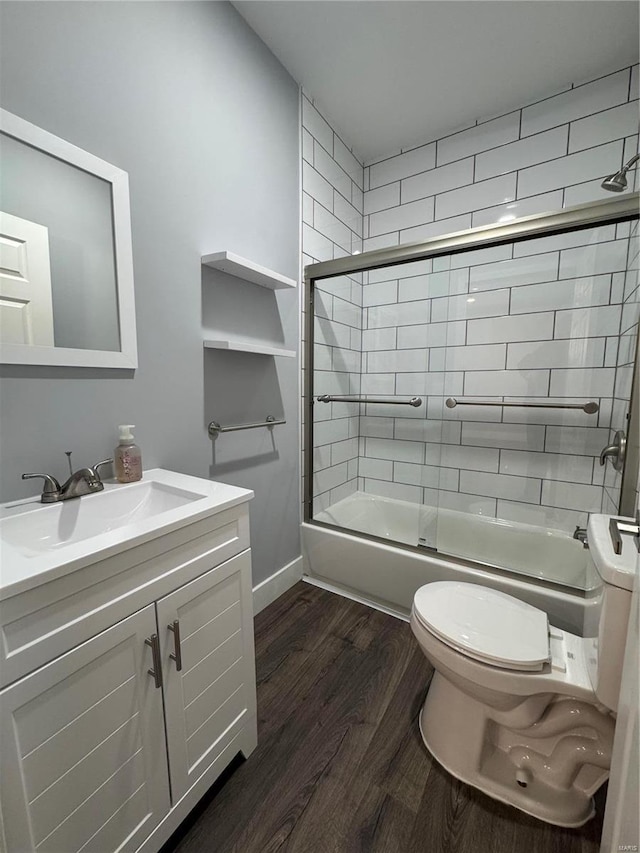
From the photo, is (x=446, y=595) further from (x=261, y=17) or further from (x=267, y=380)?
(x=261, y=17)

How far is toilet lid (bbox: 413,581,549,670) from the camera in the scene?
973 mm

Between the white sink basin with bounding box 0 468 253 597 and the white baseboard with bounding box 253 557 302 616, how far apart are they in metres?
0.89

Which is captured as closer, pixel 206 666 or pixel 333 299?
pixel 206 666

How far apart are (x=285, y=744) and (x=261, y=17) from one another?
9.04ft

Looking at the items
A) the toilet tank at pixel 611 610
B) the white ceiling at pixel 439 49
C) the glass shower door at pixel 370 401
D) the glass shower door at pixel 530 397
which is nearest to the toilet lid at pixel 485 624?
the toilet tank at pixel 611 610

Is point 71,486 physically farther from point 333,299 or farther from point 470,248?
point 470,248

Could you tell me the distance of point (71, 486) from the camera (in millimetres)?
971

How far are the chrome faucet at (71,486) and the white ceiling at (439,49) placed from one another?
1.91 metres

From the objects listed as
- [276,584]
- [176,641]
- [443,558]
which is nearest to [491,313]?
[443,558]

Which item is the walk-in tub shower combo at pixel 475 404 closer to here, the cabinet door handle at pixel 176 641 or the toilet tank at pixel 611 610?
the toilet tank at pixel 611 610

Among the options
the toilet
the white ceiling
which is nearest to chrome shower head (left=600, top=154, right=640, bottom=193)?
the white ceiling

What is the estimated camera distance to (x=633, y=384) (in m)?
1.30

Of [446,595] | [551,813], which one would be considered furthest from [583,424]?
[551,813]

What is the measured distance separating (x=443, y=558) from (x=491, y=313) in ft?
4.57
